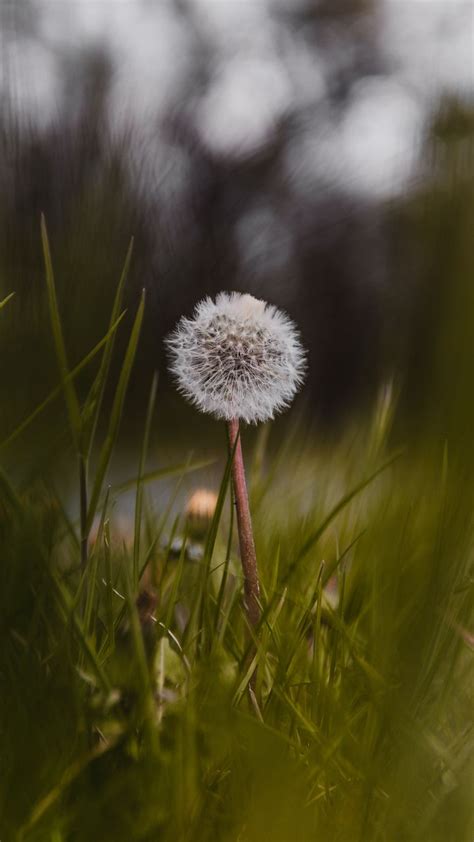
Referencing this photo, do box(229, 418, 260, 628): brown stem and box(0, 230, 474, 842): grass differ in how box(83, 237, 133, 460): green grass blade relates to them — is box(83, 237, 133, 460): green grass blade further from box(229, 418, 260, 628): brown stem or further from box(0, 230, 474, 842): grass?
box(229, 418, 260, 628): brown stem

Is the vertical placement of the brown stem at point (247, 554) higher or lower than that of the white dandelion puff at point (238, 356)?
lower

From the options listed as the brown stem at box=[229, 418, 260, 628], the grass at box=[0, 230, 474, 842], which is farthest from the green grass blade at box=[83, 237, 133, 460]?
the brown stem at box=[229, 418, 260, 628]

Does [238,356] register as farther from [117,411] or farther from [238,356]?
[117,411]

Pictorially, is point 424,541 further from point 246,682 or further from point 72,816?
point 246,682

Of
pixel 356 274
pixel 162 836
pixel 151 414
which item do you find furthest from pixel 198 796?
pixel 356 274

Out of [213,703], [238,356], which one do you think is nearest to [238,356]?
[238,356]

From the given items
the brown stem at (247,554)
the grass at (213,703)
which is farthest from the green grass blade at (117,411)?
the brown stem at (247,554)

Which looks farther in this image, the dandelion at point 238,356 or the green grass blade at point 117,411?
the dandelion at point 238,356

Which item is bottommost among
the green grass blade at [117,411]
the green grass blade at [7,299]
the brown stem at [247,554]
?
the brown stem at [247,554]

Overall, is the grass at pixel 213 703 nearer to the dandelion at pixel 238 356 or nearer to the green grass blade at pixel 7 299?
the green grass blade at pixel 7 299
